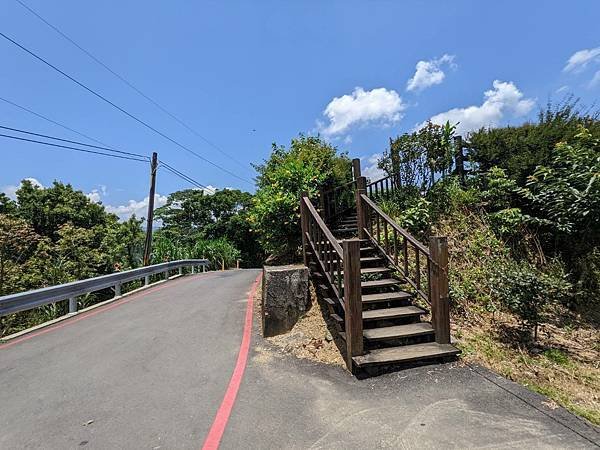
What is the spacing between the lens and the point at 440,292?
4.46 meters

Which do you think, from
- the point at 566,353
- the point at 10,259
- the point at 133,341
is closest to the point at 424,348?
the point at 566,353

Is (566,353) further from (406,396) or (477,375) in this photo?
(406,396)

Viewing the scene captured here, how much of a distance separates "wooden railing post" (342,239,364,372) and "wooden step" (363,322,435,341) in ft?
0.86

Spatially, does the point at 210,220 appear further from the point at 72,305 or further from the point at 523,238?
the point at 523,238

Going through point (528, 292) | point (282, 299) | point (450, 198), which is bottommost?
point (282, 299)

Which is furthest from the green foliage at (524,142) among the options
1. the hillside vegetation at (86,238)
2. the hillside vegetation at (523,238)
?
the hillside vegetation at (86,238)

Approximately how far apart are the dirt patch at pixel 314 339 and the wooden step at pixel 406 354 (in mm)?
426

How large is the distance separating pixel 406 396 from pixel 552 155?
6857 millimetres

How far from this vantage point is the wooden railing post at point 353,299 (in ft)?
13.5

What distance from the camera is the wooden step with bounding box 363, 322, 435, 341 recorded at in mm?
4375

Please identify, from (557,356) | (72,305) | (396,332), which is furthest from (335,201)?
(72,305)

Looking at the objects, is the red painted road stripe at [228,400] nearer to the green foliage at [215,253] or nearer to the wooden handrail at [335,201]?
the wooden handrail at [335,201]

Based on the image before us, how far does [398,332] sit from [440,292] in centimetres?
76

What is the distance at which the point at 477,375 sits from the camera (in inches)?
154
